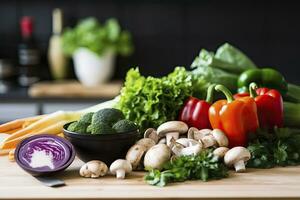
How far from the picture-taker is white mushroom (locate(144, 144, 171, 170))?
5.05 ft

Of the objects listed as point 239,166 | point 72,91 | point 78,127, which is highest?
point 78,127

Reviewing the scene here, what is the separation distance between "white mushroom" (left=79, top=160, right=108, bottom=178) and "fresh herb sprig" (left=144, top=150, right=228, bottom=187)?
114mm

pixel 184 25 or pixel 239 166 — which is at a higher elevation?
pixel 184 25

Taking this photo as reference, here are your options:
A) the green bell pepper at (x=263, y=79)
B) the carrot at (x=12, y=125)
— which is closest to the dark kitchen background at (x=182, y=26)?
the green bell pepper at (x=263, y=79)

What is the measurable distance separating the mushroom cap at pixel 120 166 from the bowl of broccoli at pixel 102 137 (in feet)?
0.18

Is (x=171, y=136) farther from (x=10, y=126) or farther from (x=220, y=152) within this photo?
(x=10, y=126)

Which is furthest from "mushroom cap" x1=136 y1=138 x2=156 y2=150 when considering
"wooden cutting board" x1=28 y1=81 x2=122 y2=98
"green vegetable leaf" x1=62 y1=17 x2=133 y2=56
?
"green vegetable leaf" x1=62 y1=17 x2=133 y2=56

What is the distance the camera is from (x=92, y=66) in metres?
3.84

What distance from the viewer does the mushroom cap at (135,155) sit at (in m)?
1.57

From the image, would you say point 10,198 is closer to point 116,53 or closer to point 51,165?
point 51,165

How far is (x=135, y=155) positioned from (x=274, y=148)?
401 millimetres

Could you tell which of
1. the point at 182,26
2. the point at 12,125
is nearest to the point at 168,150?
the point at 12,125

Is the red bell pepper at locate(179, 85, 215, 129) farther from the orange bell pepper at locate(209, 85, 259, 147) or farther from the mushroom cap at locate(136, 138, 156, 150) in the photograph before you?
the mushroom cap at locate(136, 138, 156, 150)

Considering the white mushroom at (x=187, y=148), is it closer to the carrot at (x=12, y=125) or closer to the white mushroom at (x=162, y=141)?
the white mushroom at (x=162, y=141)
